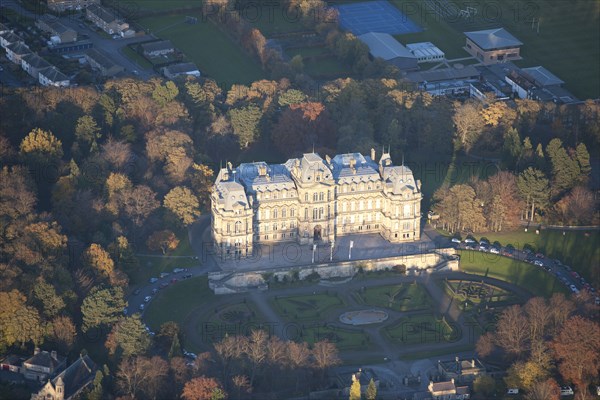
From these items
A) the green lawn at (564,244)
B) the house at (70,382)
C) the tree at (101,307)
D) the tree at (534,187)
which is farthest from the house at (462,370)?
the house at (70,382)

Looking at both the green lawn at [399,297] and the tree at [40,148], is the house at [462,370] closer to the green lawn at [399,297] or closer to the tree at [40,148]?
the green lawn at [399,297]

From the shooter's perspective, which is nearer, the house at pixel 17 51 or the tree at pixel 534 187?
the tree at pixel 534 187

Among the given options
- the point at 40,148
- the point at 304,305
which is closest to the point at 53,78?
the point at 40,148

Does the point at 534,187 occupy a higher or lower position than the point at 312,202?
lower

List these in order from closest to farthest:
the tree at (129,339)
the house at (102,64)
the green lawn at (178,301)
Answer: the tree at (129,339) → the green lawn at (178,301) → the house at (102,64)

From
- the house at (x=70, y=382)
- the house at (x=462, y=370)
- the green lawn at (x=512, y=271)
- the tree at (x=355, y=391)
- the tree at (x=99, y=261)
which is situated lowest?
the green lawn at (x=512, y=271)

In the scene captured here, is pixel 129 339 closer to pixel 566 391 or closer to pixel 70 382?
pixel 70 382

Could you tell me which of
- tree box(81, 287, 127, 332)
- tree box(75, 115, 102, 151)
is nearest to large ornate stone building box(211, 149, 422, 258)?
tree box(81, 287, 127, 332)
